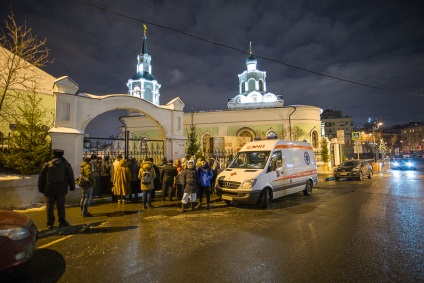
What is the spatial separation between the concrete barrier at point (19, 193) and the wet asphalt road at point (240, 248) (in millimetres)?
2964

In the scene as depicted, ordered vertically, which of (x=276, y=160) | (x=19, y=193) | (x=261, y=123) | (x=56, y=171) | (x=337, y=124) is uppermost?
(x=337, y=124)

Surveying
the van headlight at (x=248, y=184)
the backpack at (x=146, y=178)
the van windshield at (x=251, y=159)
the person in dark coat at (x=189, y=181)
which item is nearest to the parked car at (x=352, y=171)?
the van windshield at (x=251, y=159)

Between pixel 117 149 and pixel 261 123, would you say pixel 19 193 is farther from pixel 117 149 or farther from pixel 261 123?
pixel 261 123

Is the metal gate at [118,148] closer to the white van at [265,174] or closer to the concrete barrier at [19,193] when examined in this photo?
the concrete barrier at [19,193]

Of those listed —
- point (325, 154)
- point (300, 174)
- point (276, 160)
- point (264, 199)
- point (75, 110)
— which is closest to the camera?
point (264, 199)

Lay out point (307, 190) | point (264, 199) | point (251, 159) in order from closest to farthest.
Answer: point (264, 199) < point (251, 159) < point (307, 190)

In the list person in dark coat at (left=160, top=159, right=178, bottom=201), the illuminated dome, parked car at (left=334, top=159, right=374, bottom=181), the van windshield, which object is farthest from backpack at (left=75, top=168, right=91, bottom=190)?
the illuminated dome

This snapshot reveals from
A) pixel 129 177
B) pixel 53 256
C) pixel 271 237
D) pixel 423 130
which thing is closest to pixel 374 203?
pixel 271 237

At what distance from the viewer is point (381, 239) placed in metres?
5.21

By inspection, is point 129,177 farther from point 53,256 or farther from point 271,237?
point 271,237

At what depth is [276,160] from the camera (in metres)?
9.27

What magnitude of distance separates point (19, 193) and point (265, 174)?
28.0ft

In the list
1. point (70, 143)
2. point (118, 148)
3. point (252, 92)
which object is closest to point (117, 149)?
point (118, 148)

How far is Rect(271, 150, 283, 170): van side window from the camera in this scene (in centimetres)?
906
